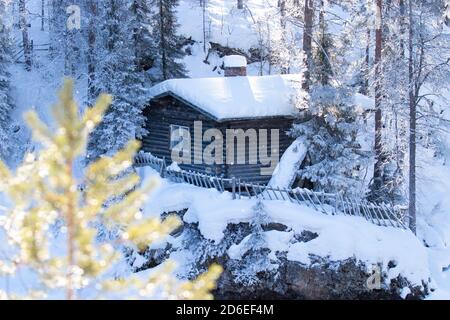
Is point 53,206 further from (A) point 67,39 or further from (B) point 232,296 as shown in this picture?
(A) point 67,39

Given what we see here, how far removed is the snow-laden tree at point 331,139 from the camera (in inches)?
750

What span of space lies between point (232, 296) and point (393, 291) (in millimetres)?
4732

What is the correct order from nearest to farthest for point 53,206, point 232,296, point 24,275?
point 53,206 → point 232,296 → point 24,275

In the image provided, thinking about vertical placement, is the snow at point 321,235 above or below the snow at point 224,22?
below

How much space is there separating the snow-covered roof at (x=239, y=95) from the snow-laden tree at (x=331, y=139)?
112cm

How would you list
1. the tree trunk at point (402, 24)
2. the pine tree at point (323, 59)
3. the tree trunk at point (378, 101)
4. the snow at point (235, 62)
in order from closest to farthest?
1. the tree trunk at point (402, 24)
2. the tree trunk at point (378, 101)
3. the pine tree at point (323, 59)
4. the snow at point (235, 62)

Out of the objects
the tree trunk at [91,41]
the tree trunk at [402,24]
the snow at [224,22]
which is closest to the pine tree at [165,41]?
the tree trunk at [91,41]

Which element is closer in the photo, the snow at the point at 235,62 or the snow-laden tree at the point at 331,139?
the snow-laden tree at the point at 331,139

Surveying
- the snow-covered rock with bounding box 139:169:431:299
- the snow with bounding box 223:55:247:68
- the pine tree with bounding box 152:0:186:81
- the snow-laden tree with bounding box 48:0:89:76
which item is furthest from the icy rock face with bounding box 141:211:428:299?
the pine tree with bounding box 152:0:186:81

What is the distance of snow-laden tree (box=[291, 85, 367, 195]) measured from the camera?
1906cm

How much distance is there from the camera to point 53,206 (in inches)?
242

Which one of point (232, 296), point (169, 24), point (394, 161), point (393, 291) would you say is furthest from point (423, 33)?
point (169, 24)

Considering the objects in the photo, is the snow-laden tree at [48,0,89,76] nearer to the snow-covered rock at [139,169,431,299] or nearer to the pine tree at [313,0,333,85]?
the pine tree at [313,0,333,85]

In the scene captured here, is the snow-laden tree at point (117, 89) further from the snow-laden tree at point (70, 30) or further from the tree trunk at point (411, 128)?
the tree trunk at point (411, 128)
